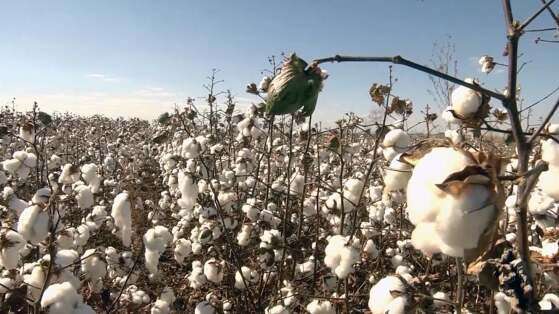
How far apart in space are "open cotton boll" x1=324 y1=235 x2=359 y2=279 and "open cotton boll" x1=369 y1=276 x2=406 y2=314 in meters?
0.80

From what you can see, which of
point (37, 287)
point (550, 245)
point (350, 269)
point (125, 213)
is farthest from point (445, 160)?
point (125, 213)

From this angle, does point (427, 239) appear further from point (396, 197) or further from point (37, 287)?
point (396, 197)

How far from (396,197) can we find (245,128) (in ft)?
6.54

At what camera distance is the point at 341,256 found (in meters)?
2.32

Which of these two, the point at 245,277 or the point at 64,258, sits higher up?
the point at 64,258

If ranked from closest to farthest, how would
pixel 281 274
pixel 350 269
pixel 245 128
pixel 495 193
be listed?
1. pixel 495 193
2. pixel 350 269
3. pixel 281 274
4. pixel 245 128

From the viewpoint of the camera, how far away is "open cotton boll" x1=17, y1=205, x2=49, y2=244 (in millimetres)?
1931

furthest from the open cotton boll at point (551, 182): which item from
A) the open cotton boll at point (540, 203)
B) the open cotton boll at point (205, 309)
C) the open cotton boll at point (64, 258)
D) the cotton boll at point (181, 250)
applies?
the cotton boll at point (181, 250)

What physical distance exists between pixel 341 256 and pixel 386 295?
950 millimetres

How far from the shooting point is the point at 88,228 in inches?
140

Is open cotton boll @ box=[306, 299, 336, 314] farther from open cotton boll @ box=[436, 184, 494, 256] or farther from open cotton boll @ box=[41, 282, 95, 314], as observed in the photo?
open cotton boll @ box=[436, 184, 494, 256]

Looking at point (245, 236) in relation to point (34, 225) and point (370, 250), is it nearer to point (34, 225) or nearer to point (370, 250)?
point (370, 250)

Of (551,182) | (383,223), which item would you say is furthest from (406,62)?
(383,223)

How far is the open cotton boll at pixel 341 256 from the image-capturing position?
228 centimetres
